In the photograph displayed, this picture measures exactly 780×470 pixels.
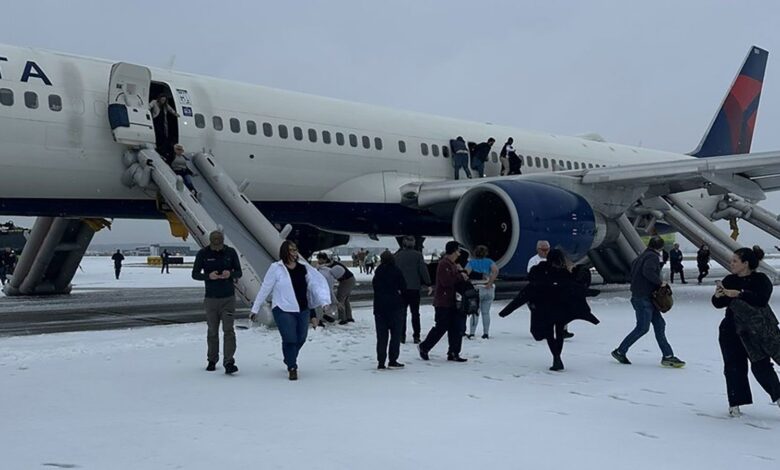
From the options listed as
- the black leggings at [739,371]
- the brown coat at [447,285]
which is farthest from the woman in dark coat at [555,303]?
the black leggings at [739,371]

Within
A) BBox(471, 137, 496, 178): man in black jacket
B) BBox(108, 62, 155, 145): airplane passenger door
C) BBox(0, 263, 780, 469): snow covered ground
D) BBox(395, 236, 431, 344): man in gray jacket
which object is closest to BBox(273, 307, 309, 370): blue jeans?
BBox(0, 263, 780, 469): snow covered ground

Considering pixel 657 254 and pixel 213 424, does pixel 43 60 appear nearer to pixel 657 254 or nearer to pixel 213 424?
pixel 213 424

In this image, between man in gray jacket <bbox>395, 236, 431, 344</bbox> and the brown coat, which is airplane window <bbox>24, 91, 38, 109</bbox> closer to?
man in gray jacket <bbox>395, 236, 431, 344</bbox>

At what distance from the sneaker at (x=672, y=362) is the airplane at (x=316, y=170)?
4.71 meters

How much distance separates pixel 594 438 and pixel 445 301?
277 cm

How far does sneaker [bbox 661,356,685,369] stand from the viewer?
650 cm

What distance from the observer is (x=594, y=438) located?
13.7 ft

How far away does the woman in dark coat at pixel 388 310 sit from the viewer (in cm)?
635

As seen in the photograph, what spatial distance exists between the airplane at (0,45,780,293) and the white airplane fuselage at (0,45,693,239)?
0.02 metres

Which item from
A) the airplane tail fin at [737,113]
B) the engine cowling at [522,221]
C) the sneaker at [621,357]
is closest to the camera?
the sneaker at [621,357]

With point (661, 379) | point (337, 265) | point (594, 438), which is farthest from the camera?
point (337, 265)

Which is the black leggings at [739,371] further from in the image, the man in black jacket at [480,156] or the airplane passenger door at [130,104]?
the man in black jacket at [480,156]

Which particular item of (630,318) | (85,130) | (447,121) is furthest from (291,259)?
(447,121)

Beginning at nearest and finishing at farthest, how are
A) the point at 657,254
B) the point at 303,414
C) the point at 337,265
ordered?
the point at 303,414 < the point at 657,254 < the point at 337,265
